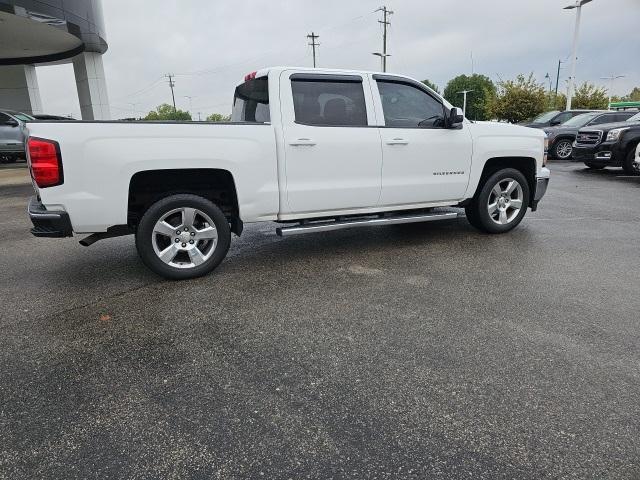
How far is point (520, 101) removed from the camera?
98.8 ft

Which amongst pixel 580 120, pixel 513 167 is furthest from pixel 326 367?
pixel 580 120

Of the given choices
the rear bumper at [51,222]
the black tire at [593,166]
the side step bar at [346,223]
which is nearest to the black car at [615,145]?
the black tire at [593,166]

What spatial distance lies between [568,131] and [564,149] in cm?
70

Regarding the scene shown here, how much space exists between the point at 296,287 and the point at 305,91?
2020 millimetres

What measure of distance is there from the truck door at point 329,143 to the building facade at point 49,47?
627 inches

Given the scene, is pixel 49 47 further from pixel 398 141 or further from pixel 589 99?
pixel 589 99

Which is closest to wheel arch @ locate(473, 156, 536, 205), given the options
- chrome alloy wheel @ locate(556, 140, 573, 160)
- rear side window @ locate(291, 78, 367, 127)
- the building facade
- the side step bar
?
the side step bar

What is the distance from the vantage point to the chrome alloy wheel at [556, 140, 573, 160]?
53.6ft

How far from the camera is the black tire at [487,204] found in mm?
5664

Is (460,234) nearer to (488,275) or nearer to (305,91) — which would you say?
(488,275)

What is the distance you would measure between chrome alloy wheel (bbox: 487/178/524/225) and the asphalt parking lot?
89 cm

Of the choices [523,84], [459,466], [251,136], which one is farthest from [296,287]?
[523,84]

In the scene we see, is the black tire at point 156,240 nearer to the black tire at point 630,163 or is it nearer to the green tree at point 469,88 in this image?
the black tire at point 630,163

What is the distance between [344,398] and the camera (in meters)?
2.50
